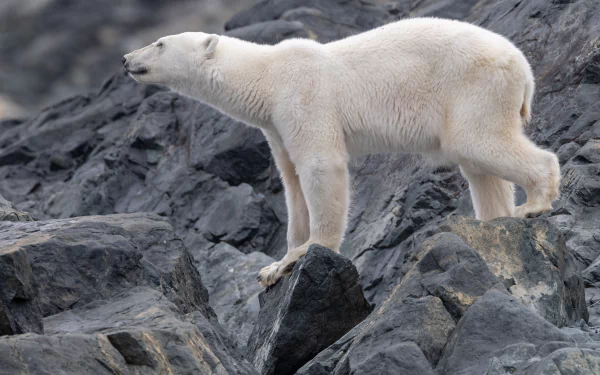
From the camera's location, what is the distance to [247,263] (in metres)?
11.6

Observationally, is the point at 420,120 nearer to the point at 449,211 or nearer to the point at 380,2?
the point at 449,211

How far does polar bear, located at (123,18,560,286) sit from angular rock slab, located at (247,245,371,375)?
0.72 m

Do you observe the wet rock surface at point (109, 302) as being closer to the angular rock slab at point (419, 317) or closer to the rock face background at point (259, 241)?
the rock face background at point (259, 241)

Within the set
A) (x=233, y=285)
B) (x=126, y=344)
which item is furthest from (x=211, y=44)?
(x=126, y=344)

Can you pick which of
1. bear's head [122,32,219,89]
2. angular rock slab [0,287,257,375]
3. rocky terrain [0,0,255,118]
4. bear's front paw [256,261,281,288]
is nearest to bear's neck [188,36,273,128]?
bear's head [122,32,219,89]

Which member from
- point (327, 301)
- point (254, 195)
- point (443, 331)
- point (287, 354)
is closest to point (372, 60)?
point (327, 301)

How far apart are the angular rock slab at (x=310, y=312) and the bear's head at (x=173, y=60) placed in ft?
9.52

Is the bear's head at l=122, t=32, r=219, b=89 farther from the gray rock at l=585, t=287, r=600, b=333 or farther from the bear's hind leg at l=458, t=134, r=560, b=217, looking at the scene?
the gray rock at l=585, t=287, r=600, b=333

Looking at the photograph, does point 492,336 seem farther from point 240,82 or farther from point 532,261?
point 240,82

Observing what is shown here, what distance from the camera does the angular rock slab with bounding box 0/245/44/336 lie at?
4.75 metres

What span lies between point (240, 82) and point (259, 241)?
17.0 feet

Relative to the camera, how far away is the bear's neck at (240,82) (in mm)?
8695

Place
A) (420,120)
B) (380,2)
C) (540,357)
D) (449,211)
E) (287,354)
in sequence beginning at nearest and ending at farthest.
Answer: (540,357), (287,354), (420,120), (449,211), (380,2)

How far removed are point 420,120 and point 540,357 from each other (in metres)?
3.90
